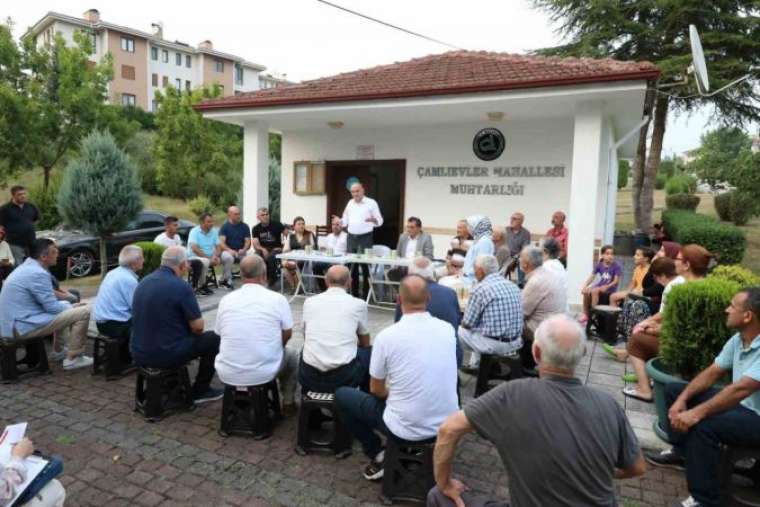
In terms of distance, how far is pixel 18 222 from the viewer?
768 cm

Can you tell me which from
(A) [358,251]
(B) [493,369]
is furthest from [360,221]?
(B) [493,369]

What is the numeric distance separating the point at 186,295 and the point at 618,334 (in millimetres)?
4855

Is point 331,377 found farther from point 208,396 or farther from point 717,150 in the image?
point 717,150

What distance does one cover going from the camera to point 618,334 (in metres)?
6.04

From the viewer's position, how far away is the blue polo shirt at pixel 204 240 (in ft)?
28.4

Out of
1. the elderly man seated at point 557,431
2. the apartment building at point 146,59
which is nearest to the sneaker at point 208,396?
the elderly man seated at point 557,431

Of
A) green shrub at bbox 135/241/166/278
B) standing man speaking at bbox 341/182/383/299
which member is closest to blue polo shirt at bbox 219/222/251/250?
green shrub at bbox 135/241/166/278

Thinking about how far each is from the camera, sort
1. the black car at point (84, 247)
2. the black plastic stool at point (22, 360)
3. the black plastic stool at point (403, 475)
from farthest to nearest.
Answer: the black car at point (84, 247) < the black plastic stool at point (22, 360) < the black plastic stool at point (403, 475)

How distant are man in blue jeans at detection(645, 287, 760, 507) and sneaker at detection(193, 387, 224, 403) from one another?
138 inches

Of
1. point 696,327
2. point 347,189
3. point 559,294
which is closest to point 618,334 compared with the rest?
point 559,294

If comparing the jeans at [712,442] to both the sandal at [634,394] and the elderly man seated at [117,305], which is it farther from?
the elderly man seated at [117,305]

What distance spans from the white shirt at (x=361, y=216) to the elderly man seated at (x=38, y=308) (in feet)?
13.6

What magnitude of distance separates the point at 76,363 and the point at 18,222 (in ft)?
12.4

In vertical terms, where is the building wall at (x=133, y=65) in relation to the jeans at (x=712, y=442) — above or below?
above
